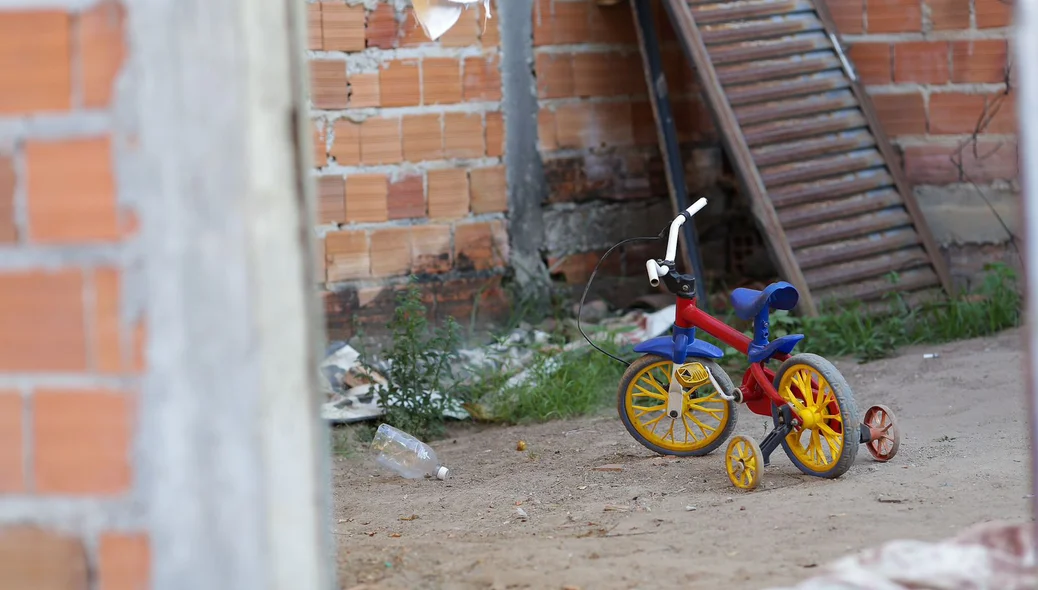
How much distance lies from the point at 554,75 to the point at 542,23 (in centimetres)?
27

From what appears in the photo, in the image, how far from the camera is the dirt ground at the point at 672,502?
8.64 feet

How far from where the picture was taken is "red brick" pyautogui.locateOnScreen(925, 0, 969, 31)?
5.71 metres

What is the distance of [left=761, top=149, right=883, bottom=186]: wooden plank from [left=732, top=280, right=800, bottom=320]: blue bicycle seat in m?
2.03

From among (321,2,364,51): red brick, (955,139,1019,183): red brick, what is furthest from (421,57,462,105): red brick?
(955,139,1019,183): red brick

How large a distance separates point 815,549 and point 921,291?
3258mm

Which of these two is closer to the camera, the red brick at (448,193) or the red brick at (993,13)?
the red brick at (993,13)

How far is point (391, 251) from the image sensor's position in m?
5.67

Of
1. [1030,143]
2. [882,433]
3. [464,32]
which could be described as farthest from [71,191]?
[464,32]

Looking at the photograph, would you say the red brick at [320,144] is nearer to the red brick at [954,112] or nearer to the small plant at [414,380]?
the small plant at [414,380]

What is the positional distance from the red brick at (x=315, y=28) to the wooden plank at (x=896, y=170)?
256 centimetres

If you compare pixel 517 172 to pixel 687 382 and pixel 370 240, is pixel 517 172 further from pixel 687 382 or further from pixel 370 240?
pixel 687 382

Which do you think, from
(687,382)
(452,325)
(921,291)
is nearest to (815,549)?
(687,382)

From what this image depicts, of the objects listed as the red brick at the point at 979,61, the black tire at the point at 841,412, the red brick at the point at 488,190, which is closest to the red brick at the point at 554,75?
the red brick at the point at 488,190

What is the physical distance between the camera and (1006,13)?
5629 millimetres
